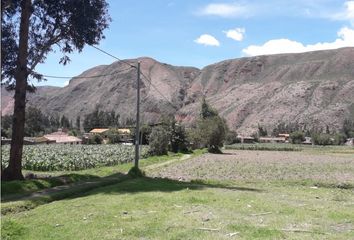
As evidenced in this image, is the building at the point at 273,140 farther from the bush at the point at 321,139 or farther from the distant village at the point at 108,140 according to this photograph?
the bush at the point at 321,139

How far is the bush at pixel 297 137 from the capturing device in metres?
166

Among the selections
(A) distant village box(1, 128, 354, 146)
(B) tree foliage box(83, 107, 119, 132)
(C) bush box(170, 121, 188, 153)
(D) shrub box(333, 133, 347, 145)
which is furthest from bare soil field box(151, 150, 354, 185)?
(B) tree foliage box(83, 107, 119, 132)

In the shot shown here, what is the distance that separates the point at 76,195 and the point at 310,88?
181140mm

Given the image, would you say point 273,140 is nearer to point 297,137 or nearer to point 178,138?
point 297,137

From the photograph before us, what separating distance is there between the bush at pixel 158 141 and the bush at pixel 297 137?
104 metres

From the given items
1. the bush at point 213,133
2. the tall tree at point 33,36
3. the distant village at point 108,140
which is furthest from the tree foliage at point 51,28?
the distant village at point 108,140

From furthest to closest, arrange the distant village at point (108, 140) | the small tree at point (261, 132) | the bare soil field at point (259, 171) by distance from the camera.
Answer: the small tree at point (261, 132)
the distant village at point (108, 140)
the bare soil field at point (259, 171)

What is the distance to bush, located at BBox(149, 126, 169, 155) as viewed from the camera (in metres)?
69.8

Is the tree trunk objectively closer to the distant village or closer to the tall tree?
the tall tree

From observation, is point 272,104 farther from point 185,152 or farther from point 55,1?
point 55,1

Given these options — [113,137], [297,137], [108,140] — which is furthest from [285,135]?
[108,140]

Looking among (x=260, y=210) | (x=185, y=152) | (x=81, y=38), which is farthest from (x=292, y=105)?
(x=260, y=210)

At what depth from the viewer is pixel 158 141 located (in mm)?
69688

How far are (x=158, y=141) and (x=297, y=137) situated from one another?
107532 millimetres
